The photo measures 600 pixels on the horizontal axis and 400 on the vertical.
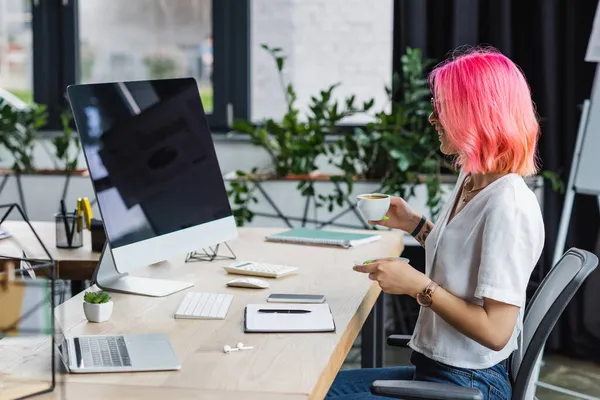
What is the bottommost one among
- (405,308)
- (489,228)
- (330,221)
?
(405,308)

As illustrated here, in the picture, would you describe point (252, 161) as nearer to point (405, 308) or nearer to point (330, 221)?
point (330, 221)

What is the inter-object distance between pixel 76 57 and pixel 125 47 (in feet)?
0.88

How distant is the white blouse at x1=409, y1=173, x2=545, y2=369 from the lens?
1650 millimetres

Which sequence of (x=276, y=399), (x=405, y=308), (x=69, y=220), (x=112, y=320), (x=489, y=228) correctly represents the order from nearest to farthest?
(x=276, y=399)
(x=489, y=228)
(x=112, y=320)
(x=69, y=220)
(x=405, y=308)

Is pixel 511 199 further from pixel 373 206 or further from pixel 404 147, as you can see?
pixel 404 147

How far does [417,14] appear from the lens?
13.0 ft

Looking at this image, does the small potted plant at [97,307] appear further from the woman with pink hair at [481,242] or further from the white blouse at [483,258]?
the white blouse at [483,258]

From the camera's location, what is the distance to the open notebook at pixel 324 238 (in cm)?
264

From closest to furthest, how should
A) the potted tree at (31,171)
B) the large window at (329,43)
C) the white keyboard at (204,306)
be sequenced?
the white keyboard at (204,306), the potted tree at (31,171), the large window at (329,43)

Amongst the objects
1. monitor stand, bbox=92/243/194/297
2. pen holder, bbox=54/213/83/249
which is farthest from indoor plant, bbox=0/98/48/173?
monitor stand, bbox=92/243/194/297

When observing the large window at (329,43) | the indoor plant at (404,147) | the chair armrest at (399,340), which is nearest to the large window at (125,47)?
the large window at (329,43)

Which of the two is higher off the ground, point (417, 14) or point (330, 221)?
point (417, 14)

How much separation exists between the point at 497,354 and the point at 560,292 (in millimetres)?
179

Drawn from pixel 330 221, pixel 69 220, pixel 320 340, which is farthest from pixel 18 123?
pixel 320 340
